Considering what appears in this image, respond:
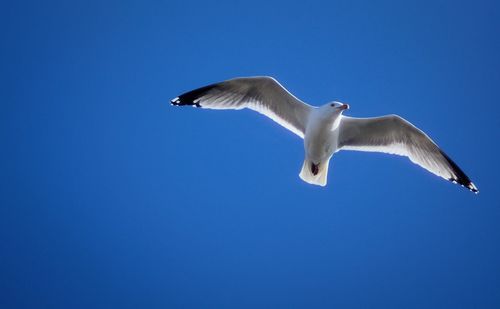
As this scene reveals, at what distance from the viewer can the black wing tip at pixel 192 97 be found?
6457 mm

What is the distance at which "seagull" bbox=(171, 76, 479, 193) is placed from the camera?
20.9 feet

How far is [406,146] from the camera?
6684mm

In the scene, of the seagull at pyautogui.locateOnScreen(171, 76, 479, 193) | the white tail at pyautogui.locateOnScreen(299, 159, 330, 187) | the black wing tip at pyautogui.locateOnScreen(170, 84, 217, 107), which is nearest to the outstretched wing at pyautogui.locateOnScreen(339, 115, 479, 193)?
the seagull at pyautogui.locateOnScreen(171, 76, 479, 193)

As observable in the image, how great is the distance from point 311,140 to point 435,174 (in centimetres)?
143

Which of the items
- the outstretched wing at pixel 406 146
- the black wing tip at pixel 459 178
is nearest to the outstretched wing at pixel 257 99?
the outstretched wing at pixel 406 146

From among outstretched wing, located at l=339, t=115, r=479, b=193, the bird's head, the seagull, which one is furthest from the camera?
outstretched wing, located at l=339, t=115, r=479, b=193

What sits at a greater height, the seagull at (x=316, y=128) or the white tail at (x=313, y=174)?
the seagull at (x=316, y=128)

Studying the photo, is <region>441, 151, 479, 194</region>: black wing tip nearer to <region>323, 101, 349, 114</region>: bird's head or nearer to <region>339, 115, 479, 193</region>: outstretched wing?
<region>339, 115, 479, 193</region>: outstretched wing

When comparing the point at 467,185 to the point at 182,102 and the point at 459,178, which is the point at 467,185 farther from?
the point at 182,102

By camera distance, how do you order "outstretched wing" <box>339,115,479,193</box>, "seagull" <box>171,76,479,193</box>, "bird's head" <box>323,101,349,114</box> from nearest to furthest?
"bird's head" <box>323,101,349,114</box>
"seagull" <box>171,76,479,193</box>
"outstretched wing" <box>339,115,479,193</box>

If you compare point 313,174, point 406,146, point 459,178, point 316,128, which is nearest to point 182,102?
point 316,128

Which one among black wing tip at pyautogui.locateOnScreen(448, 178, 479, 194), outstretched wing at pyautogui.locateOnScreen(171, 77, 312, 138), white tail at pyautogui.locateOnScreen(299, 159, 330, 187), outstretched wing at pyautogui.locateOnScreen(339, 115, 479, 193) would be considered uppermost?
outstretched wing at pyautogui.locateOnScreen(171, 77, 312, 138)

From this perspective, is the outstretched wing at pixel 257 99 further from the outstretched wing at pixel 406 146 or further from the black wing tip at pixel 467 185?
the black wing tip at pixel 467 185

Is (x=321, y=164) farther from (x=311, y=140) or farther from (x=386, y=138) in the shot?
(x=386, y=138)
